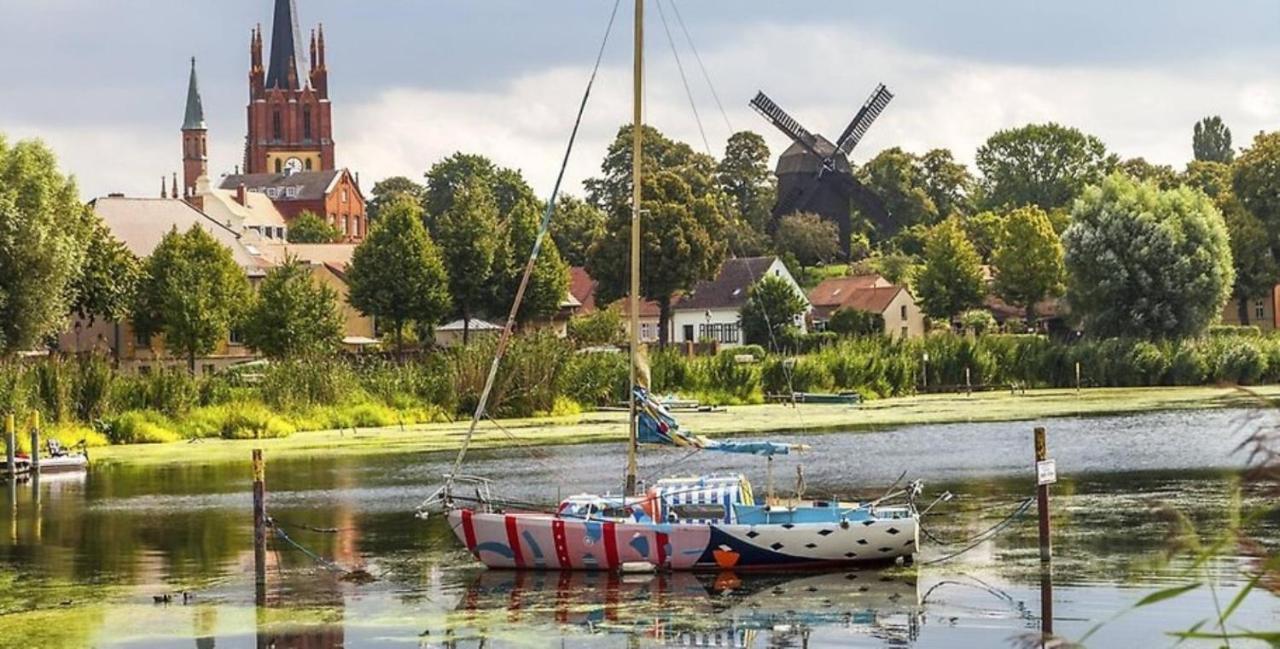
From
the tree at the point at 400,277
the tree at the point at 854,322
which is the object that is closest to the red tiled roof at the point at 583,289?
the tree at the point at 854,322

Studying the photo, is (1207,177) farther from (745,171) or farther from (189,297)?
(189,297)

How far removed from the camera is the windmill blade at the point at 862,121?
156 m

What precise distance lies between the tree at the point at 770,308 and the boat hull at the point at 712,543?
89.2 meters

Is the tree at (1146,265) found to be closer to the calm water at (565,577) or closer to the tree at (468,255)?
the tree at (468,255)

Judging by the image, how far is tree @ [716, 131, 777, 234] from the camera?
178 meters

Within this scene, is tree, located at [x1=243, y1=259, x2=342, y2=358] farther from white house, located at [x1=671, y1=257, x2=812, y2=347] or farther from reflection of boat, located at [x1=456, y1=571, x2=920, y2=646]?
reflection of boat, located at [x1=456, y1=571, x2=920, y2=646]

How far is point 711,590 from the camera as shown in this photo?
3041 cm

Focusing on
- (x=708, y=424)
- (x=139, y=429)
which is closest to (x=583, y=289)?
(x=708, y=424)

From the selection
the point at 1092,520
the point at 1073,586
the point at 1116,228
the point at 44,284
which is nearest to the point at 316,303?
the point at 44,284

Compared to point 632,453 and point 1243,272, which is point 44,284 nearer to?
point 632,453

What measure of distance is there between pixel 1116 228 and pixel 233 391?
51.5m

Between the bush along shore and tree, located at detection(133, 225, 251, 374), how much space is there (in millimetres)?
13087

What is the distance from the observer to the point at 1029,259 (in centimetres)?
13400

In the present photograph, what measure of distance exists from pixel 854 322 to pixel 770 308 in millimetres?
5785
